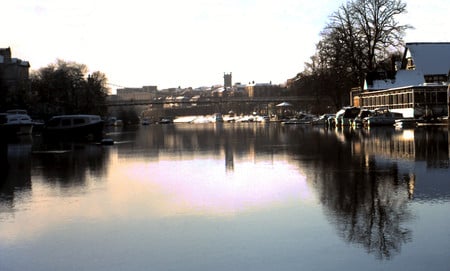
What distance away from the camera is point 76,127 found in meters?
59.3

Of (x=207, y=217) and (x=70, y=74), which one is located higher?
(x=70, y=74)

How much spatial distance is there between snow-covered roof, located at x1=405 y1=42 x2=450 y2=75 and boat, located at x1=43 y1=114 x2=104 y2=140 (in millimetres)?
44809

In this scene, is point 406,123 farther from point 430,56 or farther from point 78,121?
point 78,121

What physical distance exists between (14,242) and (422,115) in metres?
60.4

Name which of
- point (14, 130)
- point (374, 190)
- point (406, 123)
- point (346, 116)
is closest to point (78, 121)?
point (14, 130)

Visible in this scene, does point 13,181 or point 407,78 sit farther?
point 407,78

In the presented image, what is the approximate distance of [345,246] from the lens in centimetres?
897

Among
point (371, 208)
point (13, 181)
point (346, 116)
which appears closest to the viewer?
point (371, 208)

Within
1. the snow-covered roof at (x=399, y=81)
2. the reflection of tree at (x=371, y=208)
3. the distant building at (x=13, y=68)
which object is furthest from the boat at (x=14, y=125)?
the distant building at (x=13, y=68)

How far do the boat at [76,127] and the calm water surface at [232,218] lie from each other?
3835 cm

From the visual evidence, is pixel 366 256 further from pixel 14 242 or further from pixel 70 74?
pixel 70 74

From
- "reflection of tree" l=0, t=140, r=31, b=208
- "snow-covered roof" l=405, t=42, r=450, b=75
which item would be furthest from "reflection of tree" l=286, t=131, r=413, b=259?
"snow-covered roof" l=405, t=42, r=450, b=75

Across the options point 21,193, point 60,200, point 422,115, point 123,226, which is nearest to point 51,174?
point 21,193

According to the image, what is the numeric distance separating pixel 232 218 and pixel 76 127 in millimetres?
50242
